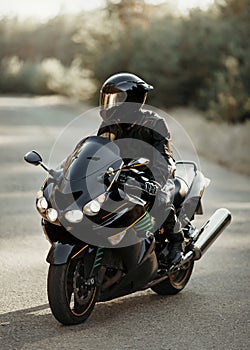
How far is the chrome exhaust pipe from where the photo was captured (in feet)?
20.5

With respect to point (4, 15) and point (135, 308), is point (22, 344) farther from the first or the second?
point (4, 15)

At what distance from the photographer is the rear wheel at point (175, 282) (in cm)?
620

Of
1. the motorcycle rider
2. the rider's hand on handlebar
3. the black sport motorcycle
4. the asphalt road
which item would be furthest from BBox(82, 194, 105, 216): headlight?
the asphalt road

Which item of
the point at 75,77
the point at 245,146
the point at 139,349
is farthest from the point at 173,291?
the point at 75,77

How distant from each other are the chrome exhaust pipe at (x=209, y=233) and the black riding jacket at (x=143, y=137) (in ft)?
3.00

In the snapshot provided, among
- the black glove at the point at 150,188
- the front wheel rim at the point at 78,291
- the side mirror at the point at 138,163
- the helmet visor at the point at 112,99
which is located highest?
the helmet visor at the point at 112,99

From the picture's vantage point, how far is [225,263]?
7.54 m

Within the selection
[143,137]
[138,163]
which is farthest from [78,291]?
[143,137]

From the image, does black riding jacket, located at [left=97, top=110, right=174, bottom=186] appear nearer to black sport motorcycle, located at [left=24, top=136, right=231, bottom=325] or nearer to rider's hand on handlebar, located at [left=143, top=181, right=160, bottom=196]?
black sport motorcycle, located at [left=24, top=136, right=231, bottom=325]

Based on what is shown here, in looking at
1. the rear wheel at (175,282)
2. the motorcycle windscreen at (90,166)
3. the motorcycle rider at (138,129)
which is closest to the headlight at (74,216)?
the motorcycle windscreen at (90,166)

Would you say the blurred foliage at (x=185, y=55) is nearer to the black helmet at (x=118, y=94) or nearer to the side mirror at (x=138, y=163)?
the black helmet at (x=118, y=94)

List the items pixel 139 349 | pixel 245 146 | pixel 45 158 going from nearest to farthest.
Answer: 1. pixel 139 349
2. pixel 45 158
3. pixel 245 146

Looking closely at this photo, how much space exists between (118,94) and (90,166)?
682 millimetres

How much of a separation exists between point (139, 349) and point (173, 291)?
143 cm
